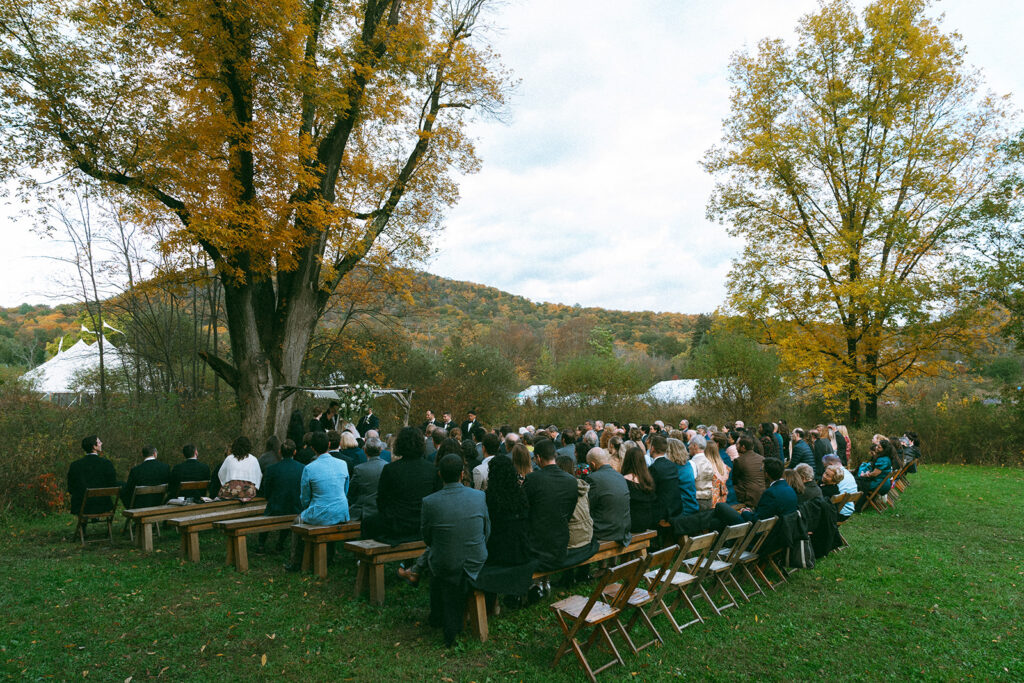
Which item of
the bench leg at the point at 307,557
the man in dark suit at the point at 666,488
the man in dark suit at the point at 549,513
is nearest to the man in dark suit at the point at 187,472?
the bench leg at the point at 307,557

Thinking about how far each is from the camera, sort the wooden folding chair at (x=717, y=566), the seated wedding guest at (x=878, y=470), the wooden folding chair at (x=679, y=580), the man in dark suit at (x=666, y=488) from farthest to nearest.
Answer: the seated wedding guest at (x=878, y=470) → the man in dark suit at (x=666, y=488) → the wooden folding chair at (x=717, y=566) → the wooden folding chair at (x=679, y=580)

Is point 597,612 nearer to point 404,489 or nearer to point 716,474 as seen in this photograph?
point 404,489

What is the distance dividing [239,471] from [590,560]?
16.7ft

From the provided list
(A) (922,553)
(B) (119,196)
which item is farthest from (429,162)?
(A) (922,553)

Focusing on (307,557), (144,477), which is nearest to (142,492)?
(144,477)

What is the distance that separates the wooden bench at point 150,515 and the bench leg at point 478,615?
459 cm

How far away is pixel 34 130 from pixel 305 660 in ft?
34.2

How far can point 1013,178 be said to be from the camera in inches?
679

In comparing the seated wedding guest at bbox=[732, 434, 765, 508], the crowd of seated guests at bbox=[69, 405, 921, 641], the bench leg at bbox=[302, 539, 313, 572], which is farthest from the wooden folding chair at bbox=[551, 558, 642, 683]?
the seated wedding guest at bbox=[732, 434, 765, 508]

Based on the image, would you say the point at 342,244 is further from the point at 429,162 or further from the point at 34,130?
the point at 34,130

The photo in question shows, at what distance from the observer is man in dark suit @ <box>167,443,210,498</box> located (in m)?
8.27

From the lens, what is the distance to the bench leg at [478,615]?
15.8 ft

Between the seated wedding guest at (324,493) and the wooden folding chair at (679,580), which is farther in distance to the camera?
the seated wedding guest at (324,493)

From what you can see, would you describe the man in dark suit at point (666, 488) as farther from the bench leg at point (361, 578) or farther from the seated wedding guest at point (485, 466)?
the bench leg at point (361, 578)
